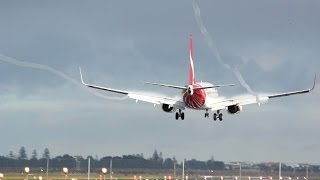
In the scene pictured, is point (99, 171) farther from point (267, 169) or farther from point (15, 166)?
point (267, 169)

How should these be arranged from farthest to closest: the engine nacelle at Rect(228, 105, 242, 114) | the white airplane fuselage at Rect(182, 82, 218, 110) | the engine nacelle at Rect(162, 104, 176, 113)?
the engine nacelle at Rect(228, 105, 242, 114) < the engine nacelle at Rect(162, 104, 176, 113) < the white airplane fuselage at Rect(182, 82, 218, 110)

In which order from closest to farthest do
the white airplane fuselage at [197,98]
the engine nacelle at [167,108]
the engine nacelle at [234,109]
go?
1. the white airplane fuselage at [197,98]
2. the engine nacelle at [167,108]
3. the engine nacelle at [234,109]

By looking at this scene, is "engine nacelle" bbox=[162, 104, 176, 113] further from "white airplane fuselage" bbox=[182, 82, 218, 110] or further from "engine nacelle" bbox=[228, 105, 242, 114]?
"engine nacelle" bbox=[228, 105, 242, 114]

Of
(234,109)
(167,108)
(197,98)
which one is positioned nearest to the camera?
(197,98)

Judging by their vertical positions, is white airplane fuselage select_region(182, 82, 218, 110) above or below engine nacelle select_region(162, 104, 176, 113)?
above

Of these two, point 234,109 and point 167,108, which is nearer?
point 167,108

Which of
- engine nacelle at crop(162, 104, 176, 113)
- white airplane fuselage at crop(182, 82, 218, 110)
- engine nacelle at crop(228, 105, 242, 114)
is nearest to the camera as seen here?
white airplane fuselage at crop(182, 82, 218, 110)

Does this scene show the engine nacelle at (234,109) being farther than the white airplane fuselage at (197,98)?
Yes

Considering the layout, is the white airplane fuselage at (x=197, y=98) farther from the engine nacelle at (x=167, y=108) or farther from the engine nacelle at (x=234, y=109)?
the engine nacelle at (x=234, y=109)

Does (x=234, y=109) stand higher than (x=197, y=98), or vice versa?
(x=197, y=98)

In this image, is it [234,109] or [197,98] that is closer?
[197,98]

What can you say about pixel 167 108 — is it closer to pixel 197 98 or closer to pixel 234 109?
pixel 197 98

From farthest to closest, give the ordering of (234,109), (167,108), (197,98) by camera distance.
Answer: (234,109) → (167,108) → (197,98)

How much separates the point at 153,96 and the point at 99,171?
4586 centimetres
